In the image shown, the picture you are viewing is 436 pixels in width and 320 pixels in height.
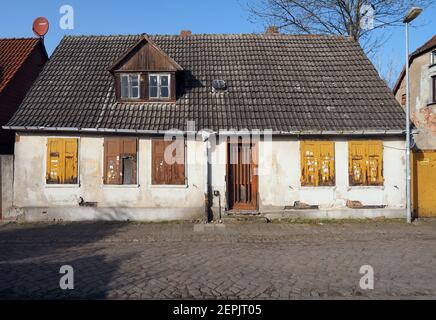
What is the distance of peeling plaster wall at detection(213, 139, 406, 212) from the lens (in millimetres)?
10945

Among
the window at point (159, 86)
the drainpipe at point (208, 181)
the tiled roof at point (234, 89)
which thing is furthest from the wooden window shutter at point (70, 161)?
the drainpipe at point (208, 181)

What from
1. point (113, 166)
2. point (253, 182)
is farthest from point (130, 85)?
point (253, 182)

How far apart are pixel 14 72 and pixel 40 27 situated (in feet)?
14.1

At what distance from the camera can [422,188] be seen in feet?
37.1

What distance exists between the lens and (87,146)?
10.9m

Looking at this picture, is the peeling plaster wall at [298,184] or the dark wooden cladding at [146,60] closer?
the peeling plaster wall at [298,184]

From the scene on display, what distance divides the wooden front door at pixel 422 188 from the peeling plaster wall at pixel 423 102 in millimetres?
8022

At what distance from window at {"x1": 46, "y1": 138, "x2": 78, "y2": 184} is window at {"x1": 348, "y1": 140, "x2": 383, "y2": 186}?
9.30 metres

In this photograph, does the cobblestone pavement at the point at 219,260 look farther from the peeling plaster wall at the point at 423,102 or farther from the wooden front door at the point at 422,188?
the peeling plaster wall at the point at 423,102

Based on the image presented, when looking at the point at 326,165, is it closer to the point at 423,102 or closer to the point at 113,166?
A: the point at 113,166

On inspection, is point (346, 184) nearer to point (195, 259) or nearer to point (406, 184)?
point (406, 184)

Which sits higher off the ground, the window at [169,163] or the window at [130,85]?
the window at [130,85]

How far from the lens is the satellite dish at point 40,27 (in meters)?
18.2

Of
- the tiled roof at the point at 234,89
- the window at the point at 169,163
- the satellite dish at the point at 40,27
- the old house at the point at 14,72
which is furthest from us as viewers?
the satellite dish at the point at 40,27
